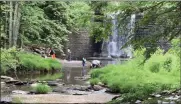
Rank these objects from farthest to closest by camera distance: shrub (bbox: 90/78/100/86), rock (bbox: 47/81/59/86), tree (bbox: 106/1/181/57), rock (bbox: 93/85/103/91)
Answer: shrub (bbox: 90/78/100/86)
rock (bbox: 47/81/59/86)
rock (bbox: 93/85/103/91)
tree (bbox: 106/1/181/57)

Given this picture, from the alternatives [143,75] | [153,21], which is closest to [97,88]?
[143,75]

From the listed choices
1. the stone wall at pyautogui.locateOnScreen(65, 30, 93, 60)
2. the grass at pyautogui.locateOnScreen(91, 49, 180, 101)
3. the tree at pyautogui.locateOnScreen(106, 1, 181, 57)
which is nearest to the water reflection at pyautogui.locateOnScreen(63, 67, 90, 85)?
the stone wall at pyautogui.locateOnScreen(65, 30, 93, 60)

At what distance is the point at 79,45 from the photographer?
8984mm

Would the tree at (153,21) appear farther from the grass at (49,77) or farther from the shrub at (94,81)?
the grass at (49,77)

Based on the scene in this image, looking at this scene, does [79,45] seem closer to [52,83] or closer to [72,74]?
[72,74]

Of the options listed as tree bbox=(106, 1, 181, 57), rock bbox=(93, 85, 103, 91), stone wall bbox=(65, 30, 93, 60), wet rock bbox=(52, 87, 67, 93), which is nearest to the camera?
tree bbox=(106, 1, 181, 57)

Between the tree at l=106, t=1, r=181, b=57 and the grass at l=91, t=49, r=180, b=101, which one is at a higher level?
the tree at l=106, t=1, r=181, b=57

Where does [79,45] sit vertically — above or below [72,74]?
Answer: above

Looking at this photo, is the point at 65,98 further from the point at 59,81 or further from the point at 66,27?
the point at 66,27

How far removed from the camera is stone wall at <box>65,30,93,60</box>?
8.10 metres

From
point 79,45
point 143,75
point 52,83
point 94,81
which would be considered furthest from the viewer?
point 79,45

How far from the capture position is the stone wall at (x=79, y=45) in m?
8.10

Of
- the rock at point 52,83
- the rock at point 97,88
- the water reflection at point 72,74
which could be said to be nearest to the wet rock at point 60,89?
the rock at point 52,83

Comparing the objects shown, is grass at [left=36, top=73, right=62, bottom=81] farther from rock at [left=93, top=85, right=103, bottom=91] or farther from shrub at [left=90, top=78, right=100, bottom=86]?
rock at [left=93, top=85, right=103, bottom=91]
